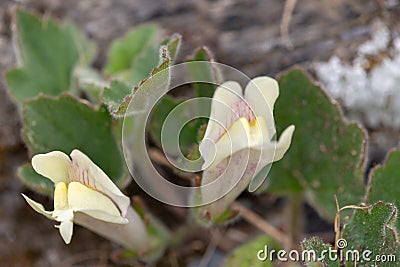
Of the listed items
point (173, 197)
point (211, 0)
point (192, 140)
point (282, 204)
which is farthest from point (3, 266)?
point (211, 0)

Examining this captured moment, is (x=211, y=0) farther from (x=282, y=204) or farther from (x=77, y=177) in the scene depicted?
(x=77, y=177)

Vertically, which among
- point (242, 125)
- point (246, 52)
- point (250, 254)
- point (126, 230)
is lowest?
point (250, 254)

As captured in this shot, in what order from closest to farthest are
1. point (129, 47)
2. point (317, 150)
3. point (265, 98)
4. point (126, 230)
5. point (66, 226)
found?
point (66, 226)
point (265, 98)
point (126, 230)
point (317, 150)
point (129, 47)

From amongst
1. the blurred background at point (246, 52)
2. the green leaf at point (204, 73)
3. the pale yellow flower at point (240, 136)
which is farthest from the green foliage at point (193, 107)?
the blurred background at point (246, 52)

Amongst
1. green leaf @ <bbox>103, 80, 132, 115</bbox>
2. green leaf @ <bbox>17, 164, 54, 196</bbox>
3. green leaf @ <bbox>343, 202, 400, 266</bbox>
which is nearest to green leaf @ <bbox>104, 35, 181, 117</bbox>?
green leaf @ <bbox>103, 80, 132, 115</bbox>

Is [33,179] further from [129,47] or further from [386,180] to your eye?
[386,180]

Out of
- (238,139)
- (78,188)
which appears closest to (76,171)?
(78,188)

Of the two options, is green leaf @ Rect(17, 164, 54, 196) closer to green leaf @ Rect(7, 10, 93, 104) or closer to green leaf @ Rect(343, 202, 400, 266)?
green leaf @ Rect(7, 10, 93, 104)
